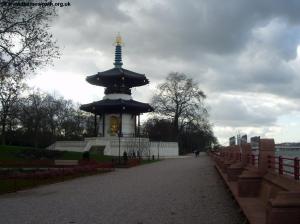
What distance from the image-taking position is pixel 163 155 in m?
74.8

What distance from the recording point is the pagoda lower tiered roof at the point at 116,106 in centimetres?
6562

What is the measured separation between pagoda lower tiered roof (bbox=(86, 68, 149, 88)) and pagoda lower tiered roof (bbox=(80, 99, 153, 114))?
309cm

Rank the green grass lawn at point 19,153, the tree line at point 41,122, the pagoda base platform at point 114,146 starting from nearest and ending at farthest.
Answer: the green grass lawn at point 19,153 < the pagoda base platform at point 114,146 < the tree line at point 41,122

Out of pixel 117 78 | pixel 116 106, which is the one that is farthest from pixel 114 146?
pixel 117 78

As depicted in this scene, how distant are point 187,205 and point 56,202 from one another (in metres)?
4.35

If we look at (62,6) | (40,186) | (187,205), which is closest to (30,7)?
(62,6)

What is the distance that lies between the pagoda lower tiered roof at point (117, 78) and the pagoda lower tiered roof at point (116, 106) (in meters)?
3.09

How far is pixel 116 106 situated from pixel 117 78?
431 centimetres

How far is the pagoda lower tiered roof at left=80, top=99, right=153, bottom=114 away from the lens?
65625 millimetres

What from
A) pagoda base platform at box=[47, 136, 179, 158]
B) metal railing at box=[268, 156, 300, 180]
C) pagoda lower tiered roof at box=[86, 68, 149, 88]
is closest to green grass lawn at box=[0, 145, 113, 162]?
pagoda base platform at box=[47, 136, 179, 158]

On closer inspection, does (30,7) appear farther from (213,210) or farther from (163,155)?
(163,155)

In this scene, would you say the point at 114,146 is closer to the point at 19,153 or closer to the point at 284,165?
the point at 19,153

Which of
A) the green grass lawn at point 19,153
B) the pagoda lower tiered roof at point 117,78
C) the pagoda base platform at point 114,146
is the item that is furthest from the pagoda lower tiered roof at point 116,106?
the green grass lawn at point 19,153

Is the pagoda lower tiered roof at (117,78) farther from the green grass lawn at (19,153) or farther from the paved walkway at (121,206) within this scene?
the paved walkway at (121,206)
